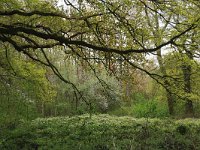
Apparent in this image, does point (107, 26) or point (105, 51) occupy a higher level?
point (107, 26)

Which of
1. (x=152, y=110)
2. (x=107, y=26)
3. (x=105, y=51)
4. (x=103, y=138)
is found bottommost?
(x=103, y=138)

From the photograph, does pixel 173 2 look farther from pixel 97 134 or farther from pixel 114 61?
pixel 97 134

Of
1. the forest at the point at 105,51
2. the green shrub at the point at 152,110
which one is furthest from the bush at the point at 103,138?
the green shrub at the point at 152,110

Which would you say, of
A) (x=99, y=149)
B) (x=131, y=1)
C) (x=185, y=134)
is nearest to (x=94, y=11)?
(x=131, y=1)

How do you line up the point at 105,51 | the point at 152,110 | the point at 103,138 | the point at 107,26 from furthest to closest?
the point at 152,110, the point at 103,138, the point at 107,26, the point at 105,51

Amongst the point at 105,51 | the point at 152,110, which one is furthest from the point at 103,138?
the point at 152,110

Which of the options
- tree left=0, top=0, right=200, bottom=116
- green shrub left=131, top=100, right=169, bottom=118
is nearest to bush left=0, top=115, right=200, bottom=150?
tree left=0, top=0, right=200, bottom=116

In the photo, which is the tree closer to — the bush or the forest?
the forest

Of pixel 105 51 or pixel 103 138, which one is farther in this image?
pixel 103 138

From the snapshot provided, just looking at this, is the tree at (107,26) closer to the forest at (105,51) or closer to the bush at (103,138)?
the forest at (105,51)

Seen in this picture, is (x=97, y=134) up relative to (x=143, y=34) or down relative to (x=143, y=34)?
down

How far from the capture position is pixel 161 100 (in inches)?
1017

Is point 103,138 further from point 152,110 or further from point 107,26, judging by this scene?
point 152,110

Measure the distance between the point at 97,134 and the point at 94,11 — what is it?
5157 millimetres
